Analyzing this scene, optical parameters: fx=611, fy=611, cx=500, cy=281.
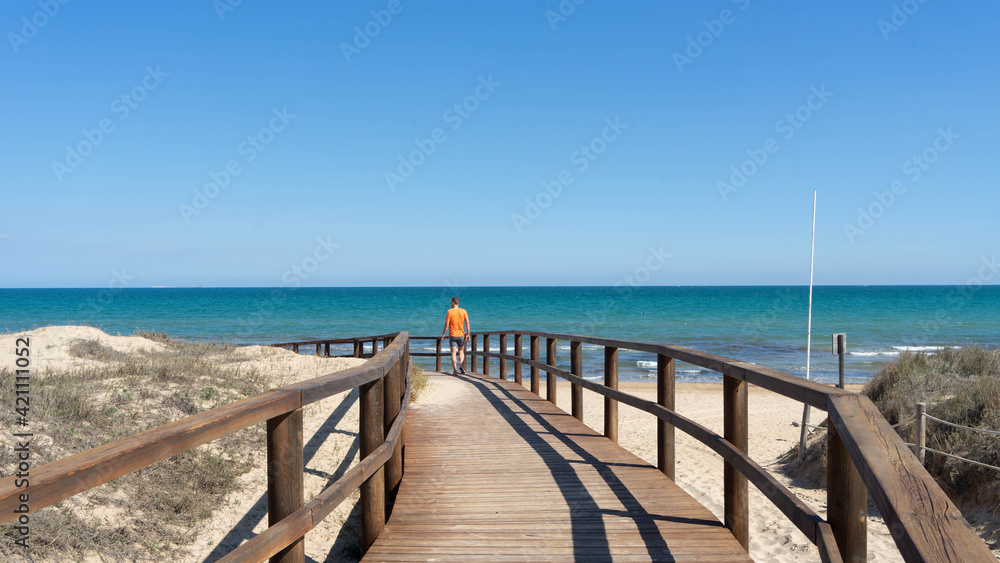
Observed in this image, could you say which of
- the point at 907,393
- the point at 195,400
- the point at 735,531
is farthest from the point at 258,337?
the point at 735,531

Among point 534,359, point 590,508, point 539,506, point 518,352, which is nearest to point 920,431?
point 534,359

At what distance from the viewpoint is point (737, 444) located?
12.2ft

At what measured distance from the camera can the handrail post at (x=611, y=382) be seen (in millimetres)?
6328

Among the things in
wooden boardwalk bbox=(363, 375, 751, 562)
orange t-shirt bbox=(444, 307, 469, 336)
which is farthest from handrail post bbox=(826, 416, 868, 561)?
orange t-shirt bbox=(444, 307, 469, 336)

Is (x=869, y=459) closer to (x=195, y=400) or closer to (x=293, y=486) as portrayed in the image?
(x=293, y=486)

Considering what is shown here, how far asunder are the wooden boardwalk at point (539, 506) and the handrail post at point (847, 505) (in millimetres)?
1080

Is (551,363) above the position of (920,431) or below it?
above

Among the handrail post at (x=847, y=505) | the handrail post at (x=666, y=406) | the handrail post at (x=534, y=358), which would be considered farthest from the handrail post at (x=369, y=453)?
the handrail post at (x=534, y=358)

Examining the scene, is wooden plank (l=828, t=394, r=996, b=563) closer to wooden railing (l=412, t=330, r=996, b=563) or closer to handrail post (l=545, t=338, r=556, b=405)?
wooden railing (l=412, t=330, r=996, b=563)

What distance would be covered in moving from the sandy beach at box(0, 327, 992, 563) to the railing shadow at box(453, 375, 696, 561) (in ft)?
6.01

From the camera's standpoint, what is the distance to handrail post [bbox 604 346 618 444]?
6.33m

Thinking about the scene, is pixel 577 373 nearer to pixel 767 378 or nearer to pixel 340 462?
pixel 340 462

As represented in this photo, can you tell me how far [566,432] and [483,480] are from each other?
6.93ft

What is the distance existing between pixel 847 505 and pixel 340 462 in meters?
5.22
